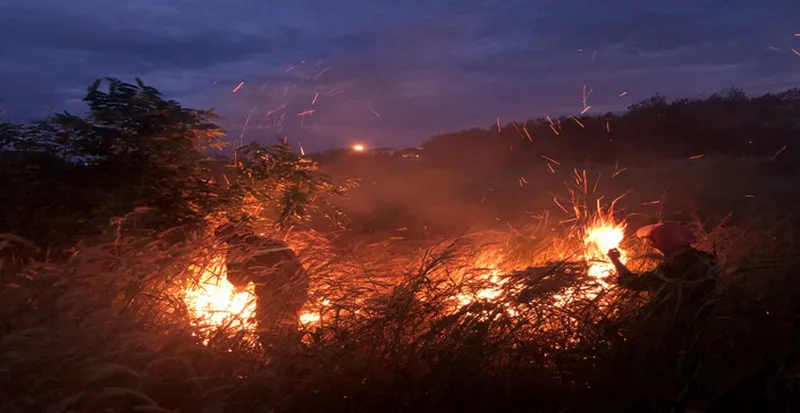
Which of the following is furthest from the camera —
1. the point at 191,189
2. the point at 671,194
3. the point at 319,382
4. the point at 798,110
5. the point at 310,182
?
the point at 798,110

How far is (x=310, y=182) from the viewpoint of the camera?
7504 millimetres

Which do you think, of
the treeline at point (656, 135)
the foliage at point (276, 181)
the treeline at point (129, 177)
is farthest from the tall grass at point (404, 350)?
the treeline at point (656, 135)

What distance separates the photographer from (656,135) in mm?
30328

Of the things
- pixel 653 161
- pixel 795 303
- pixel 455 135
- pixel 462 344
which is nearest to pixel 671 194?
pixel 653 161

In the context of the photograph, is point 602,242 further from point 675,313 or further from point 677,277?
point 675,313

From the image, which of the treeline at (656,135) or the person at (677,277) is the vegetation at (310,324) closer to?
the person at (677,277)

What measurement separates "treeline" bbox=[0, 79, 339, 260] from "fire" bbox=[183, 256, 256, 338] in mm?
845

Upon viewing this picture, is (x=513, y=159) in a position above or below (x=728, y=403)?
above

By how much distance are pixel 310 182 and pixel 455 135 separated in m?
31.2

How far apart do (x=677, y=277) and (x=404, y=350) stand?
221 centimetres

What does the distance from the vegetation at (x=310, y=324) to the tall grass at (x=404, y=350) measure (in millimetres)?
13

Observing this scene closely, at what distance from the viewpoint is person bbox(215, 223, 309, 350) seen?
4500 millimetres

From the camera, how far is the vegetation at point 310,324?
12.4ft

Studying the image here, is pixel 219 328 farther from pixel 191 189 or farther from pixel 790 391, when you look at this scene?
pixel 790 391
